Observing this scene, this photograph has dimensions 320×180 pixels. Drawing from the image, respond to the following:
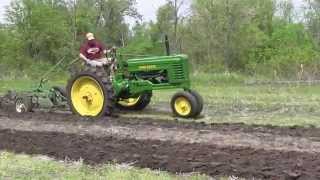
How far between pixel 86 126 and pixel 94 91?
7.61 feet

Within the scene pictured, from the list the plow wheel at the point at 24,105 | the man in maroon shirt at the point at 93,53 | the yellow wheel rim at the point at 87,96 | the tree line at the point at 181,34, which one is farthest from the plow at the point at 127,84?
the tree line at the point at 181,34

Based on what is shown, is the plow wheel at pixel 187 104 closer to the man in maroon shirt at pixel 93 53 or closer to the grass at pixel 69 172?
the man in maroon shirt at pixel 93 53

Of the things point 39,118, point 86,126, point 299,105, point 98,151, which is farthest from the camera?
point 299,105

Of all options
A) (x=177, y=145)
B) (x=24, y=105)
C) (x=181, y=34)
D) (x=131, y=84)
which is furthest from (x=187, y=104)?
(x=181, y=34)

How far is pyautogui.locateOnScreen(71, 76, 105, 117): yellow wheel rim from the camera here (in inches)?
571

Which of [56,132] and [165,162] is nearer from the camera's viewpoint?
[165,162]

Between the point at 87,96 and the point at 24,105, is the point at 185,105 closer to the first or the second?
the point at 87,96

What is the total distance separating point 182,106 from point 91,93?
2.01 m

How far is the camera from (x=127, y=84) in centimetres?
Answer: 1473

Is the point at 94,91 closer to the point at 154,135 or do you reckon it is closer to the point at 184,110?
the point at 184,110

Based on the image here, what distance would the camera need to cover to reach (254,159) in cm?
823

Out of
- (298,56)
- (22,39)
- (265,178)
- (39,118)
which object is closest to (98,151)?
(265,178)

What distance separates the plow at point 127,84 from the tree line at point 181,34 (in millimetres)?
21659

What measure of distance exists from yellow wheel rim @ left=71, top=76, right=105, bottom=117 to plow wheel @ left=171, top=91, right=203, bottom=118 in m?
1.61
